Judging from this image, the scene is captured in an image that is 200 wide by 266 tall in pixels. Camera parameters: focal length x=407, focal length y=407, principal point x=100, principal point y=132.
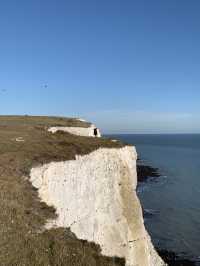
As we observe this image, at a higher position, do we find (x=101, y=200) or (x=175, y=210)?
(x=101, y=200)

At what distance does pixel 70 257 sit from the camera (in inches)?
539

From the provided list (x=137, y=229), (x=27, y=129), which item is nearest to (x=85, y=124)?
(x=27, y=129)

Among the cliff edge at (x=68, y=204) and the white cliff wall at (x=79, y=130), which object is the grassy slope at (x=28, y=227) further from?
the white cliff wall at (x=79, y=130)

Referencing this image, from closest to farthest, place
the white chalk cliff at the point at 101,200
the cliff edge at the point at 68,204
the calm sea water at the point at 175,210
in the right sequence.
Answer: the cliff edge at the point at 68,204, the white chalk cliff at the point at 101,200, the calm sea water at the point at 175,210

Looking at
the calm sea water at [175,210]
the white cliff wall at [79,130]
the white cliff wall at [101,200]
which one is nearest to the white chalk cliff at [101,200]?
the white cliff wall at [101,200]

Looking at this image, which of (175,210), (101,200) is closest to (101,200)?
(101,200)

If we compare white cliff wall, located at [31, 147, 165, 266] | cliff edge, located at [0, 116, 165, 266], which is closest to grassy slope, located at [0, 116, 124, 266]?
cliff edge, located at [0, 116, 165, 266]

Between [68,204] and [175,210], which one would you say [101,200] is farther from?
[175,210]

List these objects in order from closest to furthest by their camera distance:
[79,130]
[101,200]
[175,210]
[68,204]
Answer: [68,204] → [101,200] → [79,130] → [175,210]

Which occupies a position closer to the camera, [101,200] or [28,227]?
[28,227]

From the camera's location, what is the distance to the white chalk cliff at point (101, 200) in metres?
21.9

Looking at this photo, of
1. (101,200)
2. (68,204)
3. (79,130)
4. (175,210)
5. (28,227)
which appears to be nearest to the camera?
(28,227)

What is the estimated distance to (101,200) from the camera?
2788 centimetres

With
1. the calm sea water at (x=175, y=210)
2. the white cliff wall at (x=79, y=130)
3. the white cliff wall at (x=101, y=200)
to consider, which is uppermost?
the white cliff wall at (x=79, y=130)
